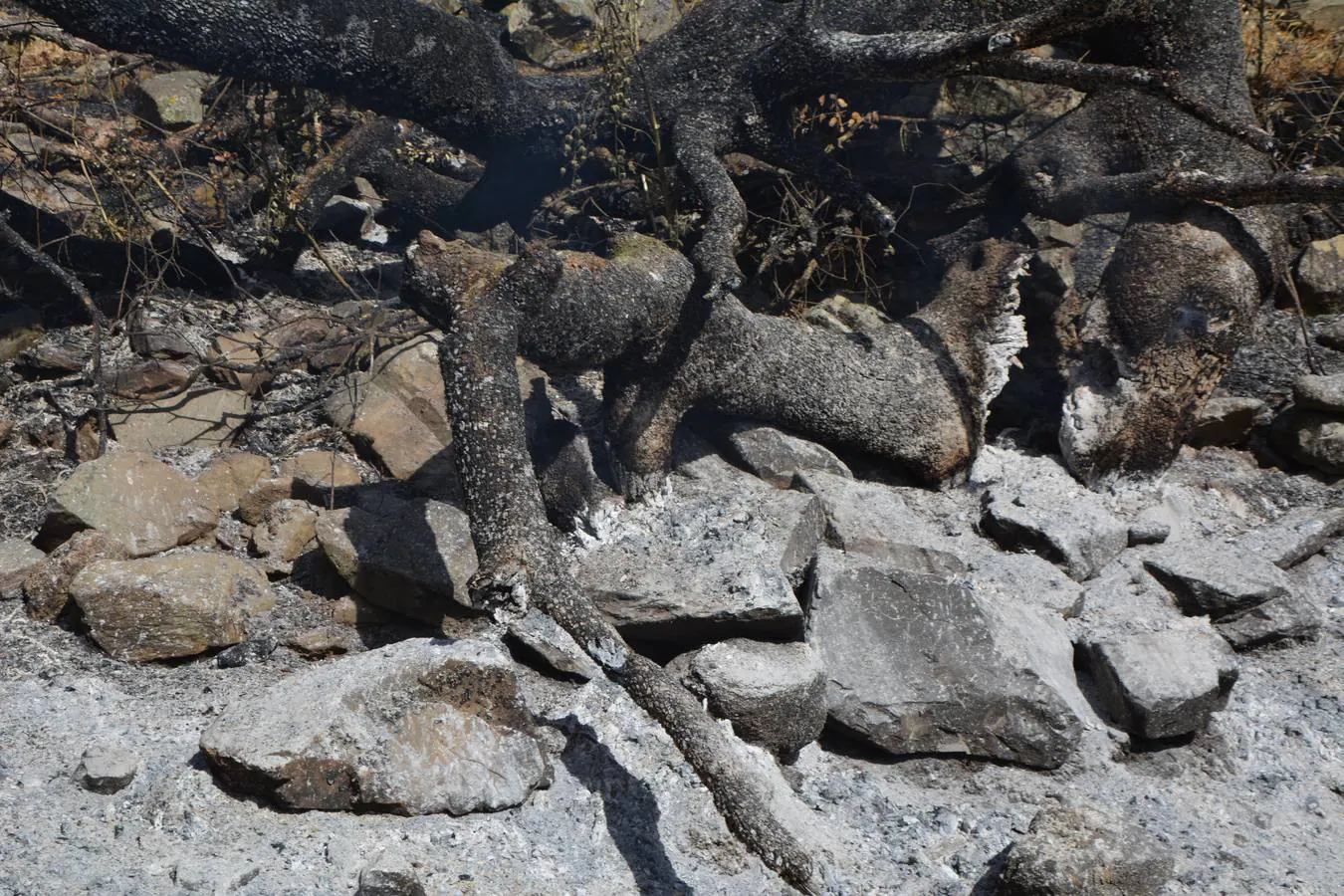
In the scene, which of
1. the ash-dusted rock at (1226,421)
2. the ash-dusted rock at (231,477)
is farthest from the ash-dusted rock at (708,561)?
the ash-dusted rock at (1226,421)

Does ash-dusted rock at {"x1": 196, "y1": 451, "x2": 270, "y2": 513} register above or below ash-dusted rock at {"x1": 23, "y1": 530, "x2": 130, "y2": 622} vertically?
above

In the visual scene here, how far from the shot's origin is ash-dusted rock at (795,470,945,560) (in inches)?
140

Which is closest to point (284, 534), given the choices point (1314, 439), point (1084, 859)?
point (1084, 859)

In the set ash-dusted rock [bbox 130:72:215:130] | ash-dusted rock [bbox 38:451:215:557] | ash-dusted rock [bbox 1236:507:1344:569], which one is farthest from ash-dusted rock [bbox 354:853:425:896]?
ash-dusted rock [bbox 130:72:215:130]

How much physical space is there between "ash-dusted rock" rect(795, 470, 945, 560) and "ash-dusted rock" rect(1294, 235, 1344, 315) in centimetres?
229

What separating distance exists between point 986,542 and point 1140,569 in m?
0.53

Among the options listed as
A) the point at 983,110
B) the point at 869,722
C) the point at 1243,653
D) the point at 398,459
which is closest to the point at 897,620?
the point at 869,722

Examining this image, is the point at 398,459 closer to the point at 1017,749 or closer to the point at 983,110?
the point at 1017,749

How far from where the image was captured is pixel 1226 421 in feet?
14.5

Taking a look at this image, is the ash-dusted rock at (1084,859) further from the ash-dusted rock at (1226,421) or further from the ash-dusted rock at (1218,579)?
the ash-dusted rock at (1226,421)

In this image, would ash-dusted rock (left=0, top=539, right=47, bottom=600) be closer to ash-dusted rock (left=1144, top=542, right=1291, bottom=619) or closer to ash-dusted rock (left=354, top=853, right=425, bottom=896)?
ash-dusted rock (left=354, top=853, right=425, bottom=896)

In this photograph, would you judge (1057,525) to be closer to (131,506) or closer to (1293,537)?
(1293,537)

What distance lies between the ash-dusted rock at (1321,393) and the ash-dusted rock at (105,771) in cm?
426

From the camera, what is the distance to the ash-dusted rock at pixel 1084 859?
2.45m
